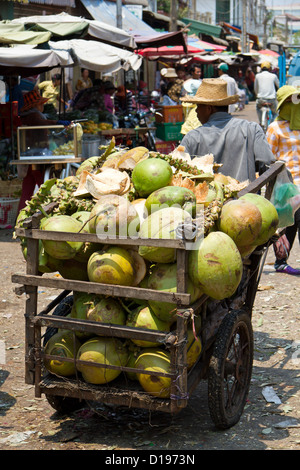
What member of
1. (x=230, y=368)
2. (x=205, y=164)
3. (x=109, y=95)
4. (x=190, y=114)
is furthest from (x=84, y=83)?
(x=230, y=368)

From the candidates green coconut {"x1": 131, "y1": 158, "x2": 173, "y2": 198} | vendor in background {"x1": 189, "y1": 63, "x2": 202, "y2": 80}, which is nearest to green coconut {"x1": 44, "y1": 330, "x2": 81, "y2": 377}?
green coconut {"x1": 131, "y1": 158, "x2": 173, "y2": 198}

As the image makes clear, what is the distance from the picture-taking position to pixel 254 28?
83.7m

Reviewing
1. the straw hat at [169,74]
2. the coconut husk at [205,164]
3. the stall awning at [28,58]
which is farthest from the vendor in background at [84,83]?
the coconut husk at [205,164]

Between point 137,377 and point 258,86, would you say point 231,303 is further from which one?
point 258,86

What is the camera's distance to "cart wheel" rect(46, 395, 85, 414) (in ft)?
13.1

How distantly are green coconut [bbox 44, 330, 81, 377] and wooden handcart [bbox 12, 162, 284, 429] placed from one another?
0.05m

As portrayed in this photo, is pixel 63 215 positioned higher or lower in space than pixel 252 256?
higher

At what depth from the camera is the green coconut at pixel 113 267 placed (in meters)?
3.42

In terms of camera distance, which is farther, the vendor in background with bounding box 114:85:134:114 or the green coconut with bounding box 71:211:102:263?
the vendor in background with bounding box 114:85:134:114

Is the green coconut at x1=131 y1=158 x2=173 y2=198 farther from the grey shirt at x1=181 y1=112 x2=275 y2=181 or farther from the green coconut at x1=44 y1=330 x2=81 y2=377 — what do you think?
the grey shirt at x1=181 y1=112 x2=275 y2=181

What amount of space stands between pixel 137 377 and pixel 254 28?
85.8 meters

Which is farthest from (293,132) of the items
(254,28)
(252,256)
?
(254,28)

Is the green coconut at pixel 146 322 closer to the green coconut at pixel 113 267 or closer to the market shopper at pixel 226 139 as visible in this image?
the green coconut at pixel 113 267

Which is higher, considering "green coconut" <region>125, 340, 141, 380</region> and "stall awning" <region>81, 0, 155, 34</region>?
"stall awning" <region>81, 0, 155, 34</region>
